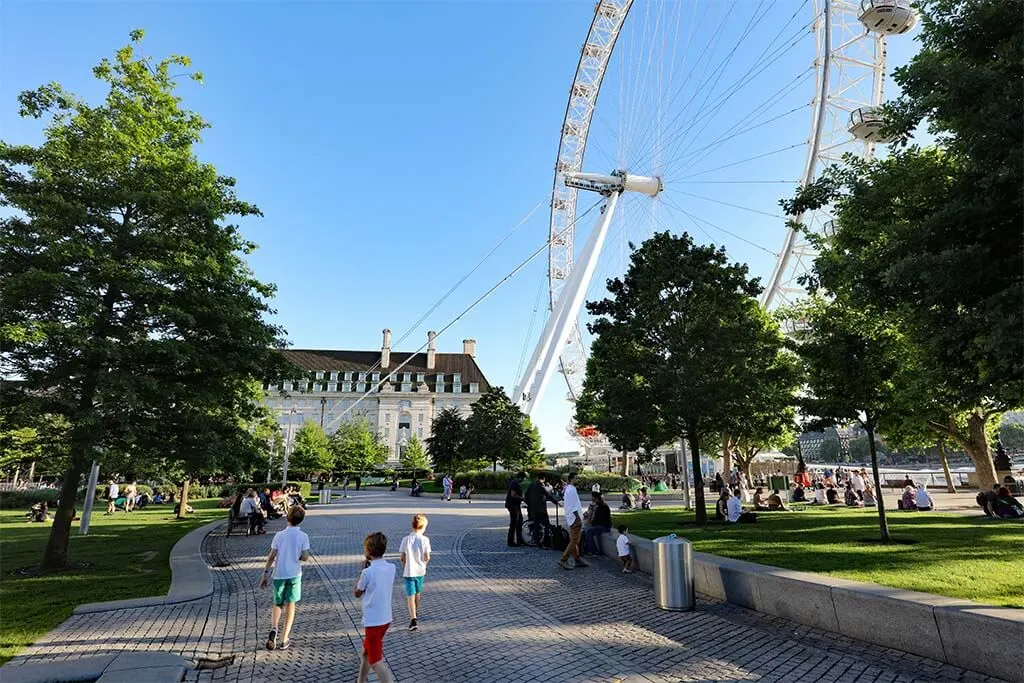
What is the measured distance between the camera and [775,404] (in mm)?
18141

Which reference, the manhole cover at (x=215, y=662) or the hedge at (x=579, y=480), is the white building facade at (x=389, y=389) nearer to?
the hedge at (x=579, y=480)

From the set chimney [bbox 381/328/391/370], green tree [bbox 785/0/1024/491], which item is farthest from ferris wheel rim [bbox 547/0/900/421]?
chimney [bbox 381/328/391/370]

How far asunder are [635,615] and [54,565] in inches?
472

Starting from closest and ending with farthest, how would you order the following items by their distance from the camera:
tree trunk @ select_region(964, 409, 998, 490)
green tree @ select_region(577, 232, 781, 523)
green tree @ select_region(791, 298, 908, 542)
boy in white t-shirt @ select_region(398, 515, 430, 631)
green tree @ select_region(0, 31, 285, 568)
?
Result: boy in white t-shirt @ select_region(398, 515, 430, 631)
green tree @ select_region(0, 31, 285, 568)
green tree @ select_region(791, 298, 908, 542)
green tree @ select_region(577, 232, 781, 523)
tree trunk @ select_region(964, 409, 998, 490)

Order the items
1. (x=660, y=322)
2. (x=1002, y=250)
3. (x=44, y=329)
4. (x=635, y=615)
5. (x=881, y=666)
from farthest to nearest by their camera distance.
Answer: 1. (x=660, y=322)
2. (x=44, y=329)
3. (x=635, y=615)
4. (x=1002, y=250)
5. (x=881, y=666)

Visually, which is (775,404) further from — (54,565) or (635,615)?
(54,565)

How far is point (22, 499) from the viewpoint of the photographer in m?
32.8

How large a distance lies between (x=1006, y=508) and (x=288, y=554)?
19.2 m

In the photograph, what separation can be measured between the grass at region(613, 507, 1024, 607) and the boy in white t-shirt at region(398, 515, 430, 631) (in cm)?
612

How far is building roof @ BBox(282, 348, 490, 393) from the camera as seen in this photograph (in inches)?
4385

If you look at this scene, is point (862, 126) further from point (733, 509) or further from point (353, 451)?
point (353, 451)

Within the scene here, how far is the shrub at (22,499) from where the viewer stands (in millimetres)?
31981

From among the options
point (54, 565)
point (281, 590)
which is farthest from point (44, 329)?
point (281, 590)

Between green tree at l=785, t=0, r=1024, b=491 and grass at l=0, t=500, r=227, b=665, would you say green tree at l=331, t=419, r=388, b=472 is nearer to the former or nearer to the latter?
grass at l=0, t=500, r=227, b=665
